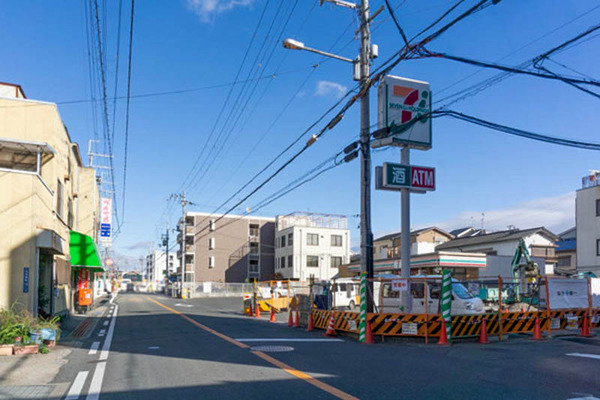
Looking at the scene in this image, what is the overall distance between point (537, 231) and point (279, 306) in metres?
28.9

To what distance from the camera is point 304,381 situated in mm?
8383

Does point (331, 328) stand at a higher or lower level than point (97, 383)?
lower

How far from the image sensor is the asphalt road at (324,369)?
25.2 feet

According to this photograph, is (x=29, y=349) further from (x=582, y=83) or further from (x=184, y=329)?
(x=582, y=83)

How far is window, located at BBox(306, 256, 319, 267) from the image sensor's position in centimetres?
6178

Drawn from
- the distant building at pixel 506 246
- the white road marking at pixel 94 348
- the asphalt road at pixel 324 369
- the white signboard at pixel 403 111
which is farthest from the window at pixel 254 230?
the white road marking at pixel 94 348

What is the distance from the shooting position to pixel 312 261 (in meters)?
62.1

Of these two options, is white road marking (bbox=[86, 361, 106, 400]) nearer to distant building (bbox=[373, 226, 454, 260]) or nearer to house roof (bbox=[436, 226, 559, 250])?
house roof (bbox=[436, 226, 559, 250])

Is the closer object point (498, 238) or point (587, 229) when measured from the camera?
point (587, 229)

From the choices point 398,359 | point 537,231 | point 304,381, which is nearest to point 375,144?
point 398,359

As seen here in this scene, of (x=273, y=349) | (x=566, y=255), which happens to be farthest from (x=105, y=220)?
(x=566, y=255)

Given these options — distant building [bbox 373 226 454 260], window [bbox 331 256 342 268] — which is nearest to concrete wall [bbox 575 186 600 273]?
distant building [bbox 373 226 454 260]

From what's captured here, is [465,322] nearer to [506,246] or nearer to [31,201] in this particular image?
[31,201]

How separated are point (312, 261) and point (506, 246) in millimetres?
25043
